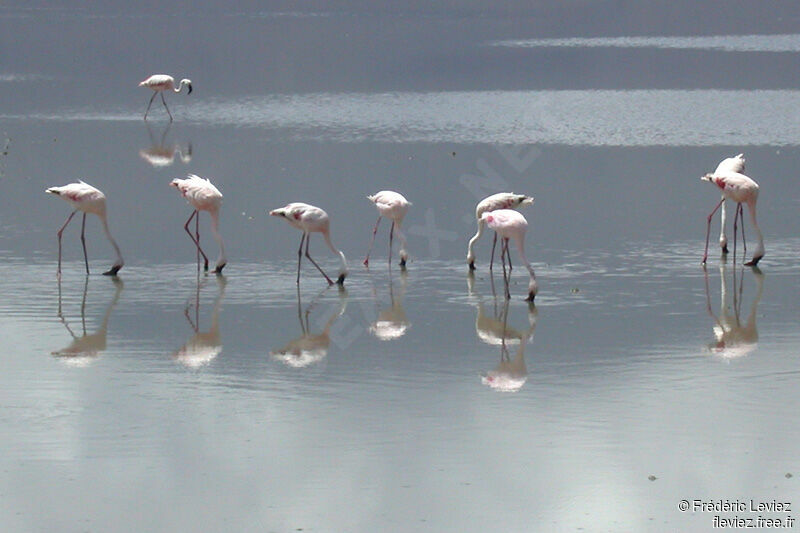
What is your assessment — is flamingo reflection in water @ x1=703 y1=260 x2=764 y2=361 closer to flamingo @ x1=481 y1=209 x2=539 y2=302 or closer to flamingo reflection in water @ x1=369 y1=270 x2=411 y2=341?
flamingo @ x1=481 y1=209 x2=539 y2=302

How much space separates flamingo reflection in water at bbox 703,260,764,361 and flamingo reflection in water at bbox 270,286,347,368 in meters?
2.34

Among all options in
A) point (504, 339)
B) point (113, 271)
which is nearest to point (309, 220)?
point (113, 271)

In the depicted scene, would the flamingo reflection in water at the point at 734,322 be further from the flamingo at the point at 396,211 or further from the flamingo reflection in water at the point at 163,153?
the flamingo reflection in water at the point at 163,153

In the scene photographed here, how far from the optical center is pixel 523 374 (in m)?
8.32

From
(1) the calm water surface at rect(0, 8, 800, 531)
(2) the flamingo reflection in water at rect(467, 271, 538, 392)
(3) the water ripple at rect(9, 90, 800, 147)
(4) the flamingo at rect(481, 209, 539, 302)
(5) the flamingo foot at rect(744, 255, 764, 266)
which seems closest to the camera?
(1) the calm water surface at rect(0, 8, 800, 531)

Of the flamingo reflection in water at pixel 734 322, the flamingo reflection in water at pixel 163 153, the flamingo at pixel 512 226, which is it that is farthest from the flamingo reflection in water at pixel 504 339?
A: the flamingo reflection in water at pixel 163 153

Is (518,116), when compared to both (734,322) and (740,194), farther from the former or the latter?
(734,322)

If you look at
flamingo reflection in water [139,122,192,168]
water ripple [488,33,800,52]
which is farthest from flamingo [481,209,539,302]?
water ripple [488,33,800,52]

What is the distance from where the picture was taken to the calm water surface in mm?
6273

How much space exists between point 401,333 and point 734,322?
2185 mm

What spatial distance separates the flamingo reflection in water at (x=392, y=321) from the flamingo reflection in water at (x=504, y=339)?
0.49 metres

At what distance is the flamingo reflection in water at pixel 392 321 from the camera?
940 centimetres

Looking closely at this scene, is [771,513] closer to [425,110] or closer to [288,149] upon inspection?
[288,149]

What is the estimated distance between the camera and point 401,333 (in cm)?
941
